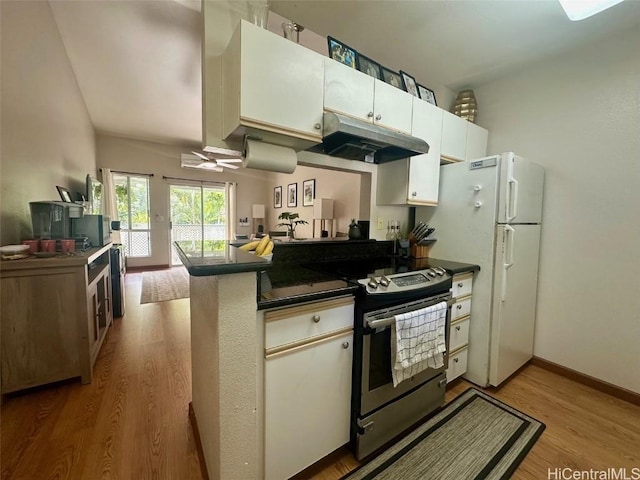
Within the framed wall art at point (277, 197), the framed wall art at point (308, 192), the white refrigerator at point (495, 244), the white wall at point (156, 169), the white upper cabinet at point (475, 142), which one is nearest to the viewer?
the white refrigerator at point (495, 244)

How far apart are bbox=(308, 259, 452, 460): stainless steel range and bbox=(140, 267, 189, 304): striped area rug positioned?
2.93 m

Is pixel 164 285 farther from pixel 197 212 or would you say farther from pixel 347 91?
pixel 347 91

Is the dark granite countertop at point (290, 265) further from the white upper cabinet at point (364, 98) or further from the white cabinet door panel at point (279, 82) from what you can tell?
the white upper cabinet at point (364, 98)

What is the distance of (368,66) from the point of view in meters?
1.82

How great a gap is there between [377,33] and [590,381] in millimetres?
3105

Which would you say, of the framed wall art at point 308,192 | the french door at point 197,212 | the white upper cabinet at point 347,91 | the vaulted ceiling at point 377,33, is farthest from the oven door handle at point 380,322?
the french door at point 197,212

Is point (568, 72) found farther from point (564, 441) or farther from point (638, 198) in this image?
point (564, 441)

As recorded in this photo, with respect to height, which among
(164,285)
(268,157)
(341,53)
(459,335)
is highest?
(341,53)

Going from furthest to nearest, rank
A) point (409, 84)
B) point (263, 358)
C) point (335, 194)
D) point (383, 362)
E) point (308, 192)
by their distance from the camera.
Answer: point (308, 192)
point (335, 194)
point (409, 84)
point (383, 362)
point (263, 358)

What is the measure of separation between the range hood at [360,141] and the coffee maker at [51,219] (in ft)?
6.85

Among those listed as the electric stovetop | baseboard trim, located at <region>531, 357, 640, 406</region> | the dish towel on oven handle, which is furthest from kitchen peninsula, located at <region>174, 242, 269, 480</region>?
baseboard trim, located at <region>531, 357, 640, 406</region>

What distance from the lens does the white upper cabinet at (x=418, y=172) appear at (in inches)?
77.0

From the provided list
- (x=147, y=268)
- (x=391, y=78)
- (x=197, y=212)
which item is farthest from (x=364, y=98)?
(x=147, y=268)

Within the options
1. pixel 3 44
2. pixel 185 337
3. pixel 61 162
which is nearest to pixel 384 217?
pixel 185 337
